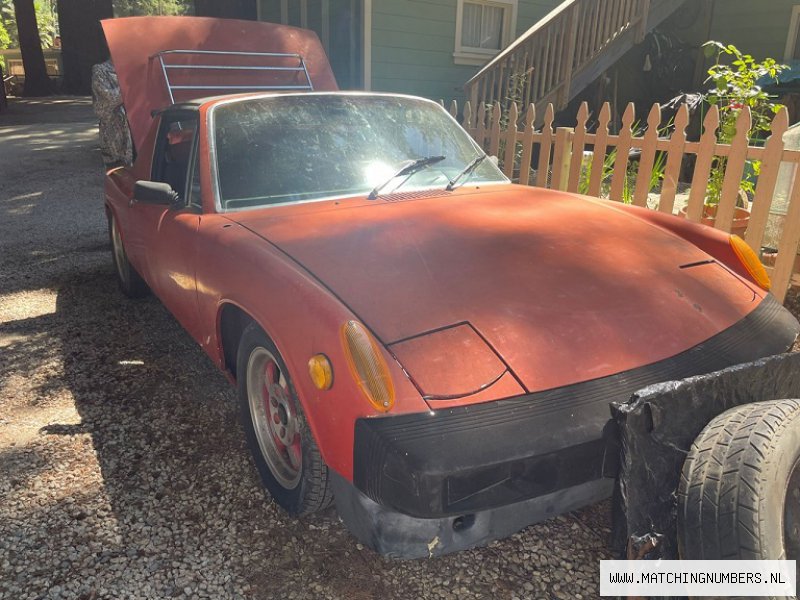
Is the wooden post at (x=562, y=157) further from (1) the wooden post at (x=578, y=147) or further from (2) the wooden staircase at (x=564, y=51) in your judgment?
(2) the wooden staircase at (x=564, y=51)

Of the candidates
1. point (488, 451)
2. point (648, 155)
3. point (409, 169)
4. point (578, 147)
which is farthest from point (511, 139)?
point (488, 451)

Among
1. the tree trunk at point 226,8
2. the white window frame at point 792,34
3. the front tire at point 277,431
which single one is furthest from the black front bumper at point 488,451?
the white window frame at point 792,34

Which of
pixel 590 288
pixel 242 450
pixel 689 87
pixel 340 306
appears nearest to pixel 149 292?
pixel 242 450

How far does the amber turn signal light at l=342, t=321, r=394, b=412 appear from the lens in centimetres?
180

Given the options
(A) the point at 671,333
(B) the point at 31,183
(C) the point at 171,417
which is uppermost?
(A) the point at 671,333

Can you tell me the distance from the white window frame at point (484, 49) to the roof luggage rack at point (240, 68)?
7176 millimetres

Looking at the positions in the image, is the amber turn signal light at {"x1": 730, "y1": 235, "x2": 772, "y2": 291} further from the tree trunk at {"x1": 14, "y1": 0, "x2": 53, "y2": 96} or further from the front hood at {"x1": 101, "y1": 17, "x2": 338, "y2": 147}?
the tree trunk at {"x1": 14, "y1": 0, "x2": 53, "y2": 96}

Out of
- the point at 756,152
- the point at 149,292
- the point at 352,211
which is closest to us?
the point at 352,211

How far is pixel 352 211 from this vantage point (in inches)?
112

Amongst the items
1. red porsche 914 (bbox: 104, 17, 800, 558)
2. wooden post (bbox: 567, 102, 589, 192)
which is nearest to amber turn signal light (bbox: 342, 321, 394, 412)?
red porsche 914 (bbox: 104, 17, 800, 558)

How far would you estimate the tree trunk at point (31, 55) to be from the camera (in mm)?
25391

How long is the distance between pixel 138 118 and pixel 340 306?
141 inches

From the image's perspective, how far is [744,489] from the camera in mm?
1603

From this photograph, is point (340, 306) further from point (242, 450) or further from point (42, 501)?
point (42, 501)
